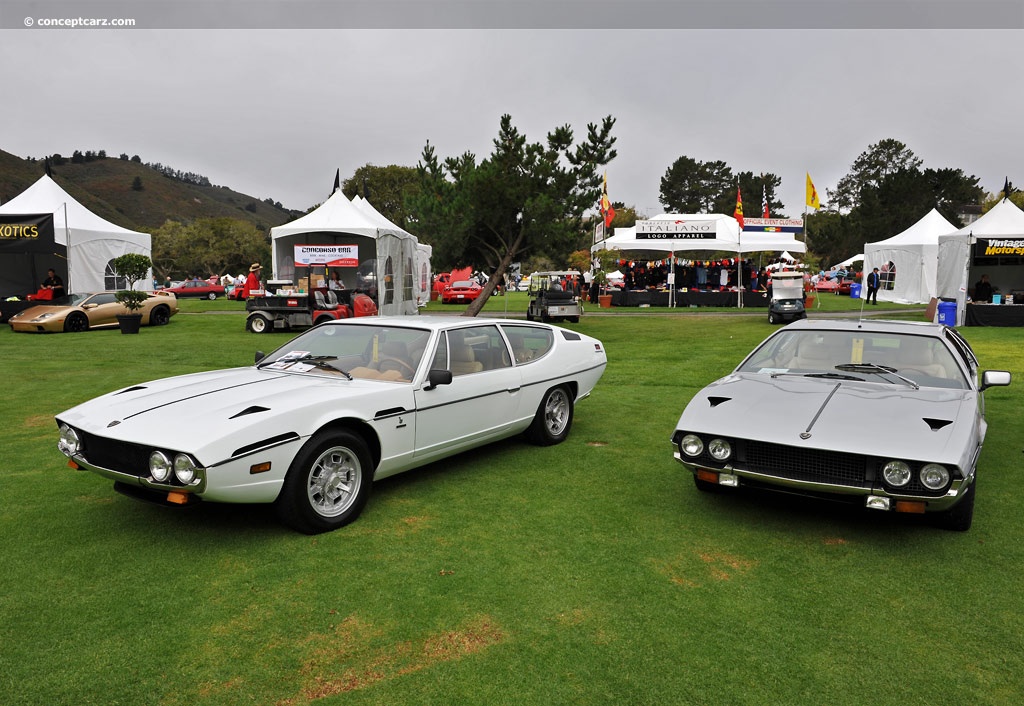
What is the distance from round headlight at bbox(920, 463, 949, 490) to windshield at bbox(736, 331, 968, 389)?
→ 1270mm

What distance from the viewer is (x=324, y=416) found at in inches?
161

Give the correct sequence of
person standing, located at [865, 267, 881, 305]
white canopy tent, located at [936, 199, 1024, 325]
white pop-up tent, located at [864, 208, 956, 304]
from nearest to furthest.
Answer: white canopy tent, located at [936, 199, 1024, 325]
person standing, located at [865, 267, 881, 305]
white pop-up tent, located at [864, 208, 956, 304]

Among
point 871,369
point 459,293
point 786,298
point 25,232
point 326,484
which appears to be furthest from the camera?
point 459,293

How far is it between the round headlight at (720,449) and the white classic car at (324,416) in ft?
6.30

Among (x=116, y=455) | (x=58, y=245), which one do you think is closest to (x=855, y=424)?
(x=116, y=455)

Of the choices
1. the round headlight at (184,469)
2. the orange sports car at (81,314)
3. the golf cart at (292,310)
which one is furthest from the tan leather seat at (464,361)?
the orange sports car at (81,314)

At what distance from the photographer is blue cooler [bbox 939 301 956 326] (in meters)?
17.8

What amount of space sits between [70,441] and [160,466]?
3.14 feet

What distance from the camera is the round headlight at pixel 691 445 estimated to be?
14.1 ft

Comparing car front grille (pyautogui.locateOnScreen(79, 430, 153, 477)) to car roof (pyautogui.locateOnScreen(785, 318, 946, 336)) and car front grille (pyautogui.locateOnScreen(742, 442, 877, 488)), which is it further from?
car roof (pyautogui.locateOnScreen(785, 318, 946, 336))

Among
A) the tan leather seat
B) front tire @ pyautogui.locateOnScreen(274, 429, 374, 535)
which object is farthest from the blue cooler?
front tire @ pyautogui.locateOnScreen(274, 429, 374, 535)

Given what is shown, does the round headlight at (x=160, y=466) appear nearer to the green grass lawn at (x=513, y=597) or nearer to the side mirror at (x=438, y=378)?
the green grass lawn at (x=513, y=597)

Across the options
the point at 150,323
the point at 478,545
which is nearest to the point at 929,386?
the point at 478,545

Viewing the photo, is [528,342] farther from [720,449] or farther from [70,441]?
[70,441]
